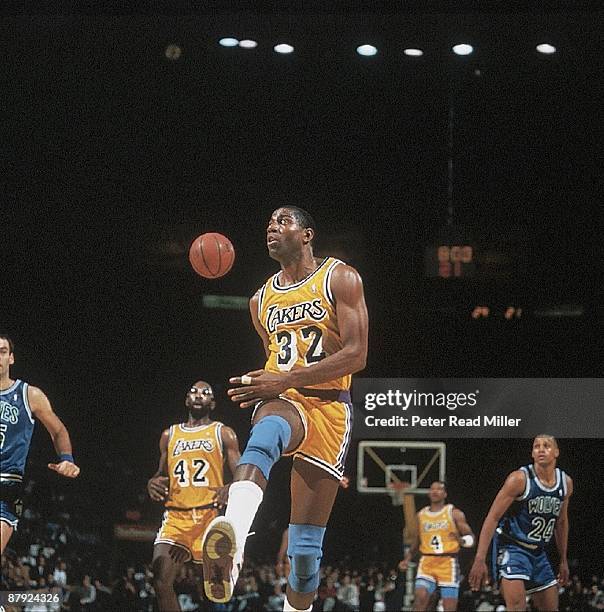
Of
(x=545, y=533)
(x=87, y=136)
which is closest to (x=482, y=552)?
(x=545, y=533)

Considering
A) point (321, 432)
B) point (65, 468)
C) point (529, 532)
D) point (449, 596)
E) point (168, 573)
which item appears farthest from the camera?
point (449, 596)

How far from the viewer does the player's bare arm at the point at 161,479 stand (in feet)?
23.8

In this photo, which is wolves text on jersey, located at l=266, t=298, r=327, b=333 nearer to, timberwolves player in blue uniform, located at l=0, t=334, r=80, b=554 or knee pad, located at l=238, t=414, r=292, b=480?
knee pad, located at l=238, t=414, r=292, b=480

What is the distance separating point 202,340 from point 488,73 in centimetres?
280

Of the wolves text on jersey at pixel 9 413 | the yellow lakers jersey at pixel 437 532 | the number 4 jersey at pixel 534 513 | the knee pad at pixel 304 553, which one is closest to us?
the knee pad at pixel 304 553

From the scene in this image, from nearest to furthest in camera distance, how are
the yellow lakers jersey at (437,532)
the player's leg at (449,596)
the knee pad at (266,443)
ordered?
the knee pad at (266,443), the yellow lakers jersey at (437,532), the player's leg at (449,596)

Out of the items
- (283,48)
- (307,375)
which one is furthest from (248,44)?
(307,375)

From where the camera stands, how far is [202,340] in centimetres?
758

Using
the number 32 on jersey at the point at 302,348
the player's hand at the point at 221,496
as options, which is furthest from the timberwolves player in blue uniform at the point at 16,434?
the number 32 on jersey at the point at 302,348

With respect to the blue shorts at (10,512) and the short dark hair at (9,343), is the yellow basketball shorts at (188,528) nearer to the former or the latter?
the blue shorts at (10,512)

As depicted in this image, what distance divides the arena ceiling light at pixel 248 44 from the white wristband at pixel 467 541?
3.75 m

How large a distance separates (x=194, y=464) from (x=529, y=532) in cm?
224

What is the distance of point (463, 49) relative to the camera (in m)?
7.46

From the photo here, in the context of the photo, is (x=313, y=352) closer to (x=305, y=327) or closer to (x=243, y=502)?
(x=305, y=327)
